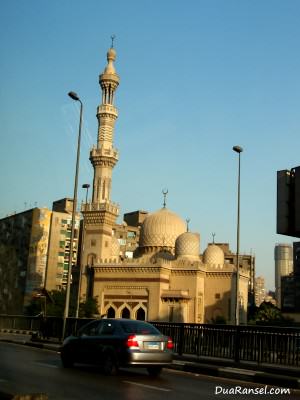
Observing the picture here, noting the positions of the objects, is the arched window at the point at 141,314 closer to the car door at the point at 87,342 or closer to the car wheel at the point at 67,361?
the car wheel at the point at 67,361

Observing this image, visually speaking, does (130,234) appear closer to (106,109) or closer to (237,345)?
(106,109)

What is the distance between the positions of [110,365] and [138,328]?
103 centimetres

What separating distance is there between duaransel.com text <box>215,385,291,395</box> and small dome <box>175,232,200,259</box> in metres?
45.5

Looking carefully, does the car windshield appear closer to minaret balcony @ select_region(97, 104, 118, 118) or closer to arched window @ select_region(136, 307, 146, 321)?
arched window @ select_region(136, 307, 146, 321)

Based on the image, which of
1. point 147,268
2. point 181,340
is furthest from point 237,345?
point 147,268

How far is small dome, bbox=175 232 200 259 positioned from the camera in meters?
56.4

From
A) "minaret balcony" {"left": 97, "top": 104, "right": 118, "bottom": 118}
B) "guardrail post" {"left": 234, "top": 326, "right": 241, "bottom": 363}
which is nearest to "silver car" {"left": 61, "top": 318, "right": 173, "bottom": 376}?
"guardrail post" {"left": 234, "top": 326, "right": 241, "bottom": 363}

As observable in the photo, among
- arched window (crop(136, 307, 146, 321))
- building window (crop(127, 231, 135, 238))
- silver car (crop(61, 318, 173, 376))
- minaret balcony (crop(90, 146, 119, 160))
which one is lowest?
silver car (crop(61, 318, 173, 376))

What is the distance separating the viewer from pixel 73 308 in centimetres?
5025

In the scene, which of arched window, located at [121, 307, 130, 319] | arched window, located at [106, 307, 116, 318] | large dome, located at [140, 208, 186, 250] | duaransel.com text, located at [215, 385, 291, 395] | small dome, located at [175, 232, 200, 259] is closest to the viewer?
duaransel.com text, located at [215, 385, 291, 395]

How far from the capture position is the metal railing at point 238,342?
14.0m

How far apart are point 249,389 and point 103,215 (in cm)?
4720

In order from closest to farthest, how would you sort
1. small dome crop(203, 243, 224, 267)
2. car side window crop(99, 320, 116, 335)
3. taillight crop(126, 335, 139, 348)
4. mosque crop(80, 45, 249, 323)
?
taillight crop(126, 335, 139, 348), car side window crop(99, 320, 116, 335), mosque crop(80, 45, 249, 323), small dome crop(203, 243, 224, 267)

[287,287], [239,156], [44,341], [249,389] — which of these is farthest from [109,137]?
[287,287]
